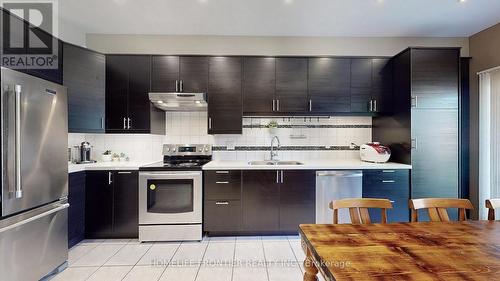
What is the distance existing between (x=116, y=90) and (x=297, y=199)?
2728mm

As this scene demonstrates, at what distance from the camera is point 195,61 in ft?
10.3

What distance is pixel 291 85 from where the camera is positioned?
3191mm

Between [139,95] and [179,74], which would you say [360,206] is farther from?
[139,95]

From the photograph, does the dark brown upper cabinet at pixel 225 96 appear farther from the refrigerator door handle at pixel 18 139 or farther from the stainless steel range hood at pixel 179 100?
the refrigerator door handle at pixel 18 139

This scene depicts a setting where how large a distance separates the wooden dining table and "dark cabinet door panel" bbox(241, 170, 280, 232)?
1.51 m

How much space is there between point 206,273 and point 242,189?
988 millimetres

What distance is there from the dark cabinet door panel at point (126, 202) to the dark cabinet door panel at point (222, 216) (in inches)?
33.4

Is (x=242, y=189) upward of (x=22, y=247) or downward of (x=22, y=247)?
upward

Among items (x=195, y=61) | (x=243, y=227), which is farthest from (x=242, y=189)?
(x=195, y=61)

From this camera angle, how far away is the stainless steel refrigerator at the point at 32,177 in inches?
64.7

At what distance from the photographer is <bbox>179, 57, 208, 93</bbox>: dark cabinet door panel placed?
313 cm

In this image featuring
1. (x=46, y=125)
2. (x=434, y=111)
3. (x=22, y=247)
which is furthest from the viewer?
(x=434, y=111)

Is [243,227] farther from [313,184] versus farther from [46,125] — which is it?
[46,125]

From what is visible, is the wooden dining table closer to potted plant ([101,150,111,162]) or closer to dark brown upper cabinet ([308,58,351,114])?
dark brown upper cabinet ([308,58,351,114])
